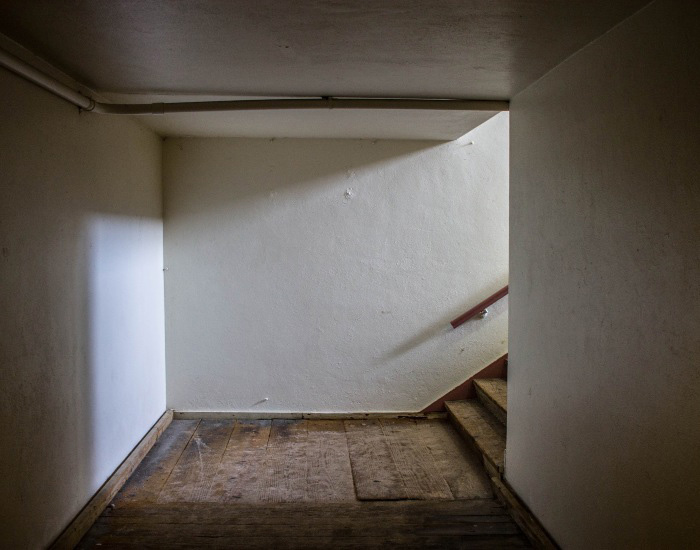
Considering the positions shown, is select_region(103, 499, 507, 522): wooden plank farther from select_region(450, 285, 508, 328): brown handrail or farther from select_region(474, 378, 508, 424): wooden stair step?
select_region(450, 285, 508, 328): brown handrail

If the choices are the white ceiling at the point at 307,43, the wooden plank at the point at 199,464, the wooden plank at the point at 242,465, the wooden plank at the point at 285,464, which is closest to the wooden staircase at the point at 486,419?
the wooden plank at the point at 285,464

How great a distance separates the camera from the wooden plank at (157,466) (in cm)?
303

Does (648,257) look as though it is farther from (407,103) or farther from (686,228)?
(407,103)

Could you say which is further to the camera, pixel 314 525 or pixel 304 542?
pixel 314 525

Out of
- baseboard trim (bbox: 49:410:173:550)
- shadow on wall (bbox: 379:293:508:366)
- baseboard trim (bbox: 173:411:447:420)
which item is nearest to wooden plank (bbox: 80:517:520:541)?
baseboard trim (bbox: 49:410:173:550)

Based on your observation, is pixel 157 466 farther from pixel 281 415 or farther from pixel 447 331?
pixel 447 331

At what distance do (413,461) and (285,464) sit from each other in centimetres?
78

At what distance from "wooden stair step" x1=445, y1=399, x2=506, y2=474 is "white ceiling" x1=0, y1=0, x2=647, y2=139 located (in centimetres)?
199

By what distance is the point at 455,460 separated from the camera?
3.54 meters

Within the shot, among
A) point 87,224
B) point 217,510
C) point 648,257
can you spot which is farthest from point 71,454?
point 648,257

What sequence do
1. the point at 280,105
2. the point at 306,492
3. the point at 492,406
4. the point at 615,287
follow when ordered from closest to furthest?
the point at 615,287, the point at 280,105, the point at 306,492, the point at 492,406

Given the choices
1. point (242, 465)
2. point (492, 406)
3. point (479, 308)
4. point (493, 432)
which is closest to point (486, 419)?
point (492, 406)

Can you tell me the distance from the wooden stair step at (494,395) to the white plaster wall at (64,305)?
2297 millimetres

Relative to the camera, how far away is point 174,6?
1766 mm
